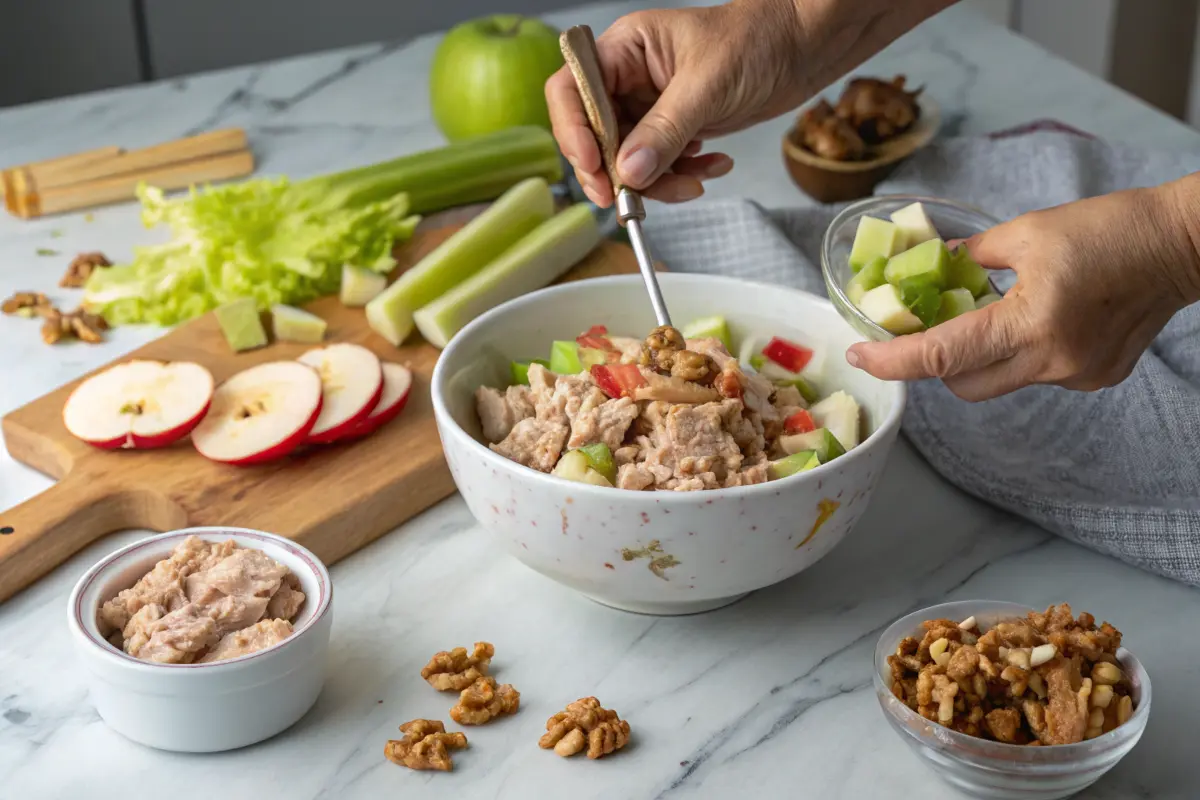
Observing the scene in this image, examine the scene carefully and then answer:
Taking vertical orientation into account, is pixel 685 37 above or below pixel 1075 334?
above

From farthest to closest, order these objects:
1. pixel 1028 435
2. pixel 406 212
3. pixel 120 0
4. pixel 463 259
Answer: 1. pixel 120 0
2. pixel 406 212
3. pixel 463 259
4. pixel 1028 435

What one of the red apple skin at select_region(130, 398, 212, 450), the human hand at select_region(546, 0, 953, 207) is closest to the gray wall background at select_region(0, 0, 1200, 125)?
the human hand at select_region(546, 0, 953, 207)

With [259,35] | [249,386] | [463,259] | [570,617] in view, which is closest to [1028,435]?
[570,617]

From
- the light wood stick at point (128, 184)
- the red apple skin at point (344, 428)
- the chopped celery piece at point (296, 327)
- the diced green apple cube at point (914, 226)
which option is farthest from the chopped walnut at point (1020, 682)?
the light wood stick at point (128, 184)

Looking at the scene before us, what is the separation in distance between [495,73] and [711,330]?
135cm

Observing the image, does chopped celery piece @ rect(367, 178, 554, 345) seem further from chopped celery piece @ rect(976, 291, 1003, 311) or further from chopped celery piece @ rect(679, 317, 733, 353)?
chopped celery piece @ rect(976, 291, 1003, 311)

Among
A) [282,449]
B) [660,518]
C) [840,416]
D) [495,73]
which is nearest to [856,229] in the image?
[840,416]

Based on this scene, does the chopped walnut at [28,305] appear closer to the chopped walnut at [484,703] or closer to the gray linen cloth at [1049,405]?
the gray linen cloth at [1049,405]

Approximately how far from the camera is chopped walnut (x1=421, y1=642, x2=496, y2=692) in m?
1.77

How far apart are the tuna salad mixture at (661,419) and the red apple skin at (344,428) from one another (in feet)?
1.02

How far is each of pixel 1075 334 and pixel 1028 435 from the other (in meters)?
0.62

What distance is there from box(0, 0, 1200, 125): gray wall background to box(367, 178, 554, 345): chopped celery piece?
8.84 feet

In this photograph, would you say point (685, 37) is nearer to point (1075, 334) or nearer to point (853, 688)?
point (1075, 334)

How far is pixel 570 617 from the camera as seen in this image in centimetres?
Result: 194
